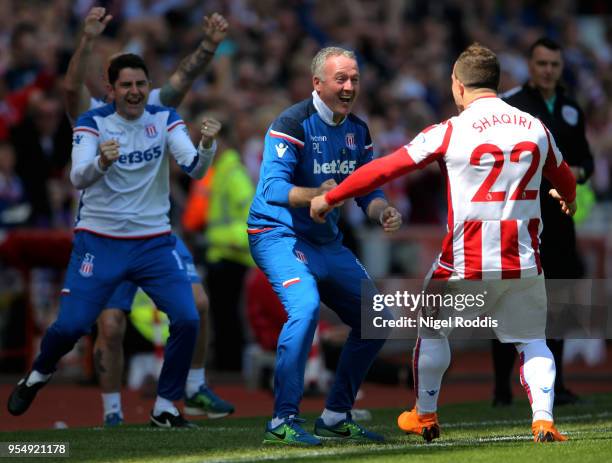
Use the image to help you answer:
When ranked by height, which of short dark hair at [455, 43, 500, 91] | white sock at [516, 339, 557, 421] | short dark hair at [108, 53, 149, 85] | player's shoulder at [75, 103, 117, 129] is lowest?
white sock at [516, 339, 557, 421]

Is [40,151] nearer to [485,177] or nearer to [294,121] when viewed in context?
[294,121]

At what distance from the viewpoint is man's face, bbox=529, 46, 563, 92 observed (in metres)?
11.1

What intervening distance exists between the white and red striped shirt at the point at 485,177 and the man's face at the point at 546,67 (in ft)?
11.2

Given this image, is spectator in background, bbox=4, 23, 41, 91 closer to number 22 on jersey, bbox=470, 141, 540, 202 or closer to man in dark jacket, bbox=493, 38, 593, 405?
man in dark jacket, bbox=493, 38, 593, 405

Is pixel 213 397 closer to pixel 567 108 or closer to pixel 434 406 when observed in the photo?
pixel 434 406

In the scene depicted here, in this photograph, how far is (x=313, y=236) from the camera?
8469 mm

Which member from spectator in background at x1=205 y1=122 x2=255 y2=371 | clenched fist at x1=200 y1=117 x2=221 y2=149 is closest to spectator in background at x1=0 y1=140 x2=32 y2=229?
spectator in background at x1=205 y1=122 x2=255 y2=371

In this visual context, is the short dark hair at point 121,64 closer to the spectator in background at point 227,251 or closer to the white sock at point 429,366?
the white sock at point 429,366

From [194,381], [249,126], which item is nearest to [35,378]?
[194,381]

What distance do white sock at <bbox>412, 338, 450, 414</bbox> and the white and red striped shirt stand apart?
0.46m

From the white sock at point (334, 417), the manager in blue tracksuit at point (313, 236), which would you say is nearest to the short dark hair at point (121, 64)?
the manager in blue tracksuit at point (313, 236)

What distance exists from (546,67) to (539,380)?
4.09 meters

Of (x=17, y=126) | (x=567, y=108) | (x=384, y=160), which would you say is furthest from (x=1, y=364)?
(x=384, y=160)

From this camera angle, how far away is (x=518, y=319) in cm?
781
